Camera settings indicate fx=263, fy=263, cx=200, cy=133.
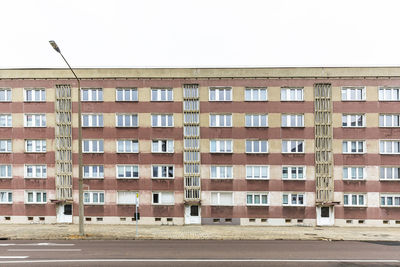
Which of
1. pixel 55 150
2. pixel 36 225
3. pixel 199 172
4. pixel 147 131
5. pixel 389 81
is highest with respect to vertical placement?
pixel 389 81

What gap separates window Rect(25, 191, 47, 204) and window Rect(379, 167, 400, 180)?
32000 millimetres

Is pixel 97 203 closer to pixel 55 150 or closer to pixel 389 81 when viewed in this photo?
pixel 55 150

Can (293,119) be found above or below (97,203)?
above

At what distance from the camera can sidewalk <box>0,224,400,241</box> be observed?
18875mm

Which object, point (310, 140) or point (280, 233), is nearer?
point (280, 233)

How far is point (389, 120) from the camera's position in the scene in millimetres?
24781

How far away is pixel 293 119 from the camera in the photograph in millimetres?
25250

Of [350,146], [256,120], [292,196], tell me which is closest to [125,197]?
[256,120]

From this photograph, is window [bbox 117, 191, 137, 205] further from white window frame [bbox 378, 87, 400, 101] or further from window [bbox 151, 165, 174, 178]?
white window frame [bbox 378, 87, 400, 101]

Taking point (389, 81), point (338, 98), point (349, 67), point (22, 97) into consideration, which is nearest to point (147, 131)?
point (22, 97)

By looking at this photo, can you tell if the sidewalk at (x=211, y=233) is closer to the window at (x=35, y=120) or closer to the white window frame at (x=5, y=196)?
the white window frame at (x=5, y=196)

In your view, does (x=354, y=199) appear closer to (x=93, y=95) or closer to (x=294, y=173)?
(x=294, y=173)

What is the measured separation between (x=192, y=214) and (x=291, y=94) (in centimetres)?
1494

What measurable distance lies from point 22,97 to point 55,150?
611 cm
